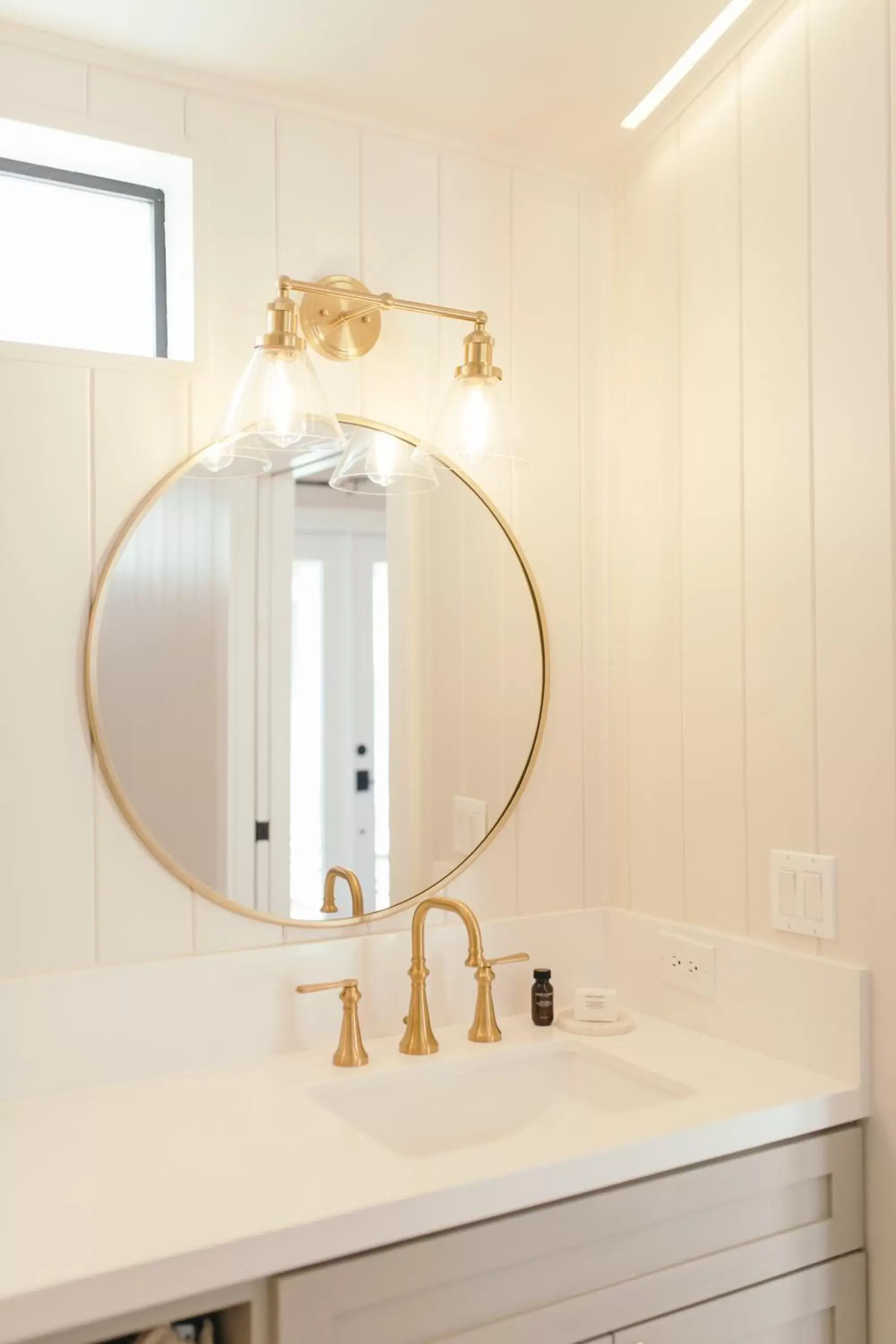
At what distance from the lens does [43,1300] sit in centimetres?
98

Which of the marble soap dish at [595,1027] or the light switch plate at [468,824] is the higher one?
the light switch plate at [468,824]

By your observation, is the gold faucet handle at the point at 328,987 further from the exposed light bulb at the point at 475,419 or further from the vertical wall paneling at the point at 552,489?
the exposed light bulb at the point at 475,419

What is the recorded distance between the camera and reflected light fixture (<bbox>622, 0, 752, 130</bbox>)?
1.58 m

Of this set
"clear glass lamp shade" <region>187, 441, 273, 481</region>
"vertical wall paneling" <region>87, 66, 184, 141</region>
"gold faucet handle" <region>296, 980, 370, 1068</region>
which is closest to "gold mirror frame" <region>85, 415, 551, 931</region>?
"clear glass lamp shade" <region>187, 441, 273, 481</region>

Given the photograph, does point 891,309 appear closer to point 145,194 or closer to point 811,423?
point 811,423

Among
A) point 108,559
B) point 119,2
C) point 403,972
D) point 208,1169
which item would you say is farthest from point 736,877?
point 119,2

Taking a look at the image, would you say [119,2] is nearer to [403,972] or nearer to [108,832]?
[108,832]

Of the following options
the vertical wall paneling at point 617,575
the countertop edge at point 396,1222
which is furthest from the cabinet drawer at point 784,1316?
the vertical wall paneling at point 617,575

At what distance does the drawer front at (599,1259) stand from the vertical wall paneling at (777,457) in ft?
1.07

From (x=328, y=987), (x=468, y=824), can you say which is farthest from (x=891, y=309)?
(x=328, y=987)

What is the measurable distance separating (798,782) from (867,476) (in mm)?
431

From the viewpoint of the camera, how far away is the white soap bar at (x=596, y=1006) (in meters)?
1.72

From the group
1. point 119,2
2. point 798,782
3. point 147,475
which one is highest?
point 119,2

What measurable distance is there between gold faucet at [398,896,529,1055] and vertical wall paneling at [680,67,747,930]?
36cm
